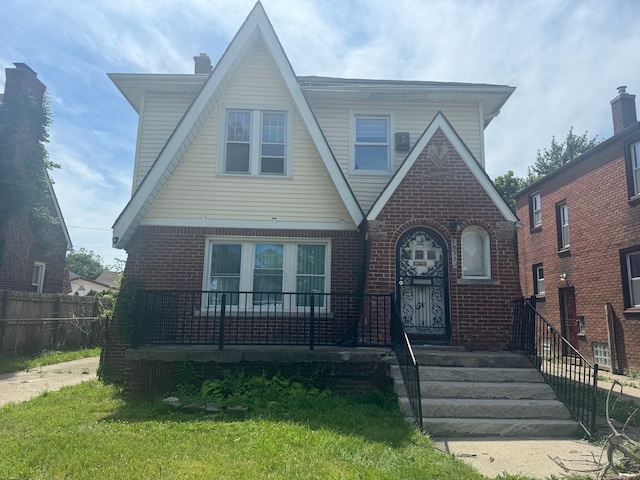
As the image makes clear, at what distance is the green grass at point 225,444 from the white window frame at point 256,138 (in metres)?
4.96

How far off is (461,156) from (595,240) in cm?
799

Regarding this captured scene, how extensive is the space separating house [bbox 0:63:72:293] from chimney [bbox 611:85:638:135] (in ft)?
67.3

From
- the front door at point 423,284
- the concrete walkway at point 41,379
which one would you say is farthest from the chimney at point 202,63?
the concrete walkway at point 41,379

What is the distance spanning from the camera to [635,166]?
1250cm

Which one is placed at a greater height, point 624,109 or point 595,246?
point 624,109

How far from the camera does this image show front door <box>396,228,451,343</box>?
8.77m

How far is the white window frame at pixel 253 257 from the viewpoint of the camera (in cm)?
938

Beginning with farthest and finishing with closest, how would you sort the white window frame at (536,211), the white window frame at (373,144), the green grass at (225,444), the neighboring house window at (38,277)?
1. the neighboring house window at (38,277)
2. the white window frame at (536,211)
3. the white window frame at (373,144)
4. the green grass at (225,444)

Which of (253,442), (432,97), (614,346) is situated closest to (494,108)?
(432,97)

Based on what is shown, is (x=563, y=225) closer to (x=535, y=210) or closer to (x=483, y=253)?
(x=535, y=210)

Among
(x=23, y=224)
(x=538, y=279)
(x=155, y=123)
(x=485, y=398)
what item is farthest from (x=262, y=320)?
(x=538, y=279)

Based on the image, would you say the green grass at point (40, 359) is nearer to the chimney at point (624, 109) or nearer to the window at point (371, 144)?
the window at point (371, 144)

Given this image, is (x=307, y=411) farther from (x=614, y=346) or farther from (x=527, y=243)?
(x=527, y=243)

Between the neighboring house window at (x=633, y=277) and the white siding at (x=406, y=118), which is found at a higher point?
the white siding at (x=406, y=118)
